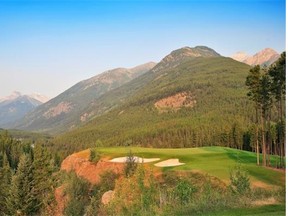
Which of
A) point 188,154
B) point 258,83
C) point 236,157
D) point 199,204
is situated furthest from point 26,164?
Result: point 199,204

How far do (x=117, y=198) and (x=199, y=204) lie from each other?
526cm

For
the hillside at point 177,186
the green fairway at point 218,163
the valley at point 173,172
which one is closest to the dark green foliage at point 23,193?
the valley at point 173,172

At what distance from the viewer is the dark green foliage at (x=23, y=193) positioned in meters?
37.0

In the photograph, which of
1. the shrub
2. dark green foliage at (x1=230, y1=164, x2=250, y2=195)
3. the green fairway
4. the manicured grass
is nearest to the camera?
the manicured grass

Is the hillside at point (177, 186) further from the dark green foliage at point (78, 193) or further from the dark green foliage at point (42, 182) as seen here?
the dark green foliage at point (42, 182)

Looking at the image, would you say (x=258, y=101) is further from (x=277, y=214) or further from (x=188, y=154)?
(x=277, y=214)

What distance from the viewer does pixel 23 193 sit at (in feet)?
124

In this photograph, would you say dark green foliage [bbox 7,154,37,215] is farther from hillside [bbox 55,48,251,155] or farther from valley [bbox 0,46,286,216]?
hillside [bbox 55,48,251,155]

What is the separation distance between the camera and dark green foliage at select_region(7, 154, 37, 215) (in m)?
37.0

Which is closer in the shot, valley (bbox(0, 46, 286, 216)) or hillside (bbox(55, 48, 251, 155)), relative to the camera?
valley (bbox(0, 46, 286, 216))

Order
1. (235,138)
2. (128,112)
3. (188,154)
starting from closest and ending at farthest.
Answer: (188,154) < (235,138) < (128,112)

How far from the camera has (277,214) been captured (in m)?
11.7

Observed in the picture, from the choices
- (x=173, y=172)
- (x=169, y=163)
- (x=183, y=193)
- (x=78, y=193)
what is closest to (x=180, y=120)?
(x=169, y=163)

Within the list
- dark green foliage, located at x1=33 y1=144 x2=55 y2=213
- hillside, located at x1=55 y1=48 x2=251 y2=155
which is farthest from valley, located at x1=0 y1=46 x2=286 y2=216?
hillside, located at x1=55 y1=48 x2=251 y2=155
